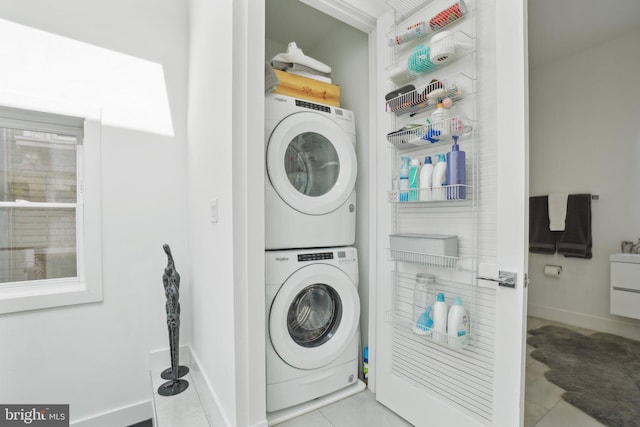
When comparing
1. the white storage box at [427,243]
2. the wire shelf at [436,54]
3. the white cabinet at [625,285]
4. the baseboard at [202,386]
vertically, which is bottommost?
the baseboard at [202,386]

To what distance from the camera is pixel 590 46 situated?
114 inches

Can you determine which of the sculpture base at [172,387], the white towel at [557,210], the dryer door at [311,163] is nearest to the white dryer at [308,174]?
the dryer door at [311,163]

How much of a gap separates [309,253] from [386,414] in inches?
35.1

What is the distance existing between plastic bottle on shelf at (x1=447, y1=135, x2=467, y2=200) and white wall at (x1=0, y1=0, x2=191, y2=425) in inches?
64.9

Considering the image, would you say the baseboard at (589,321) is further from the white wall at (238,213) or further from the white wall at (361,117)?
the white wall at (238,213)

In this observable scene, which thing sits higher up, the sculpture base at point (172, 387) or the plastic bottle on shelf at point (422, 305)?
the plastic bottle on shelf at point (422, 305)

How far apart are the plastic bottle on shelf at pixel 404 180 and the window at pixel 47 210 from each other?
171 cm

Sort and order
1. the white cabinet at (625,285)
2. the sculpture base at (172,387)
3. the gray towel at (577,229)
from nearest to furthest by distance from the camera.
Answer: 1. the sculpture base at (172,387)
2. the white cabinet at (625,285)
3. the gray towel at (577,229)

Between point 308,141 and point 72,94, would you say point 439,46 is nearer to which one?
point 308,141

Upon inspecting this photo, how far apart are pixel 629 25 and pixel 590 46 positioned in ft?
1.04

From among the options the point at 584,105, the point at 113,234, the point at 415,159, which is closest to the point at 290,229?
the point at 415,159

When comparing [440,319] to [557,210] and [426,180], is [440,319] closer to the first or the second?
[426,180]

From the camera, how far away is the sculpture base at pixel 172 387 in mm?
1647

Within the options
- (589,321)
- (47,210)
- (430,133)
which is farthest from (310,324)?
(589,321)
